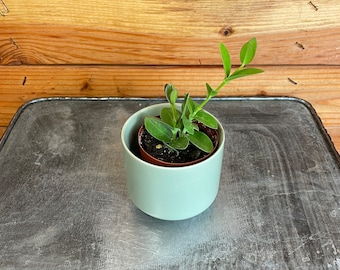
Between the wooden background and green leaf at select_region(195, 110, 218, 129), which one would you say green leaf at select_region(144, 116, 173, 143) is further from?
the wooden background

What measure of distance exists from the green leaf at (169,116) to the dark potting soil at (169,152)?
0.03m

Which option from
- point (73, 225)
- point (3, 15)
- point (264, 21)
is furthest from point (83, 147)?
point (264, 21)

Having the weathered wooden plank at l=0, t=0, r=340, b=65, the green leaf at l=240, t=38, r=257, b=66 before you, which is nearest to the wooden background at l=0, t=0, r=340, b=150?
the weathered wooden plank at l=0, t=0, r=340, b=65

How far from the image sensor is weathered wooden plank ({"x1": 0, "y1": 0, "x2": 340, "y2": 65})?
0.80 meters

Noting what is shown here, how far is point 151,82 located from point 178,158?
340mm

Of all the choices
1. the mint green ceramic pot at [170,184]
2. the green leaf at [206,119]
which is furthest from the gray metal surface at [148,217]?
the green leaf at [206,119]

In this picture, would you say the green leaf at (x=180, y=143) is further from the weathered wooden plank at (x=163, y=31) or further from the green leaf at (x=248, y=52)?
the weathered wooden plank at (x=163, y=31)

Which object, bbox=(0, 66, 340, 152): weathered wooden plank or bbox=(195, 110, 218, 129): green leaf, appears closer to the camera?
bbox=(195, 110, 218, 129): green leaf

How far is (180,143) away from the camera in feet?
1.86

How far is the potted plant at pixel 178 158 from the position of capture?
1.82 feet

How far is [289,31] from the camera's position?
0.82 m

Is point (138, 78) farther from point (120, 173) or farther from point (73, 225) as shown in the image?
point (73, 225)

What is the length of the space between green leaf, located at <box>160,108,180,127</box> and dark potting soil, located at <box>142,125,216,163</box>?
34mm

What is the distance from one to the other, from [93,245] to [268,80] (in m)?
0.50
